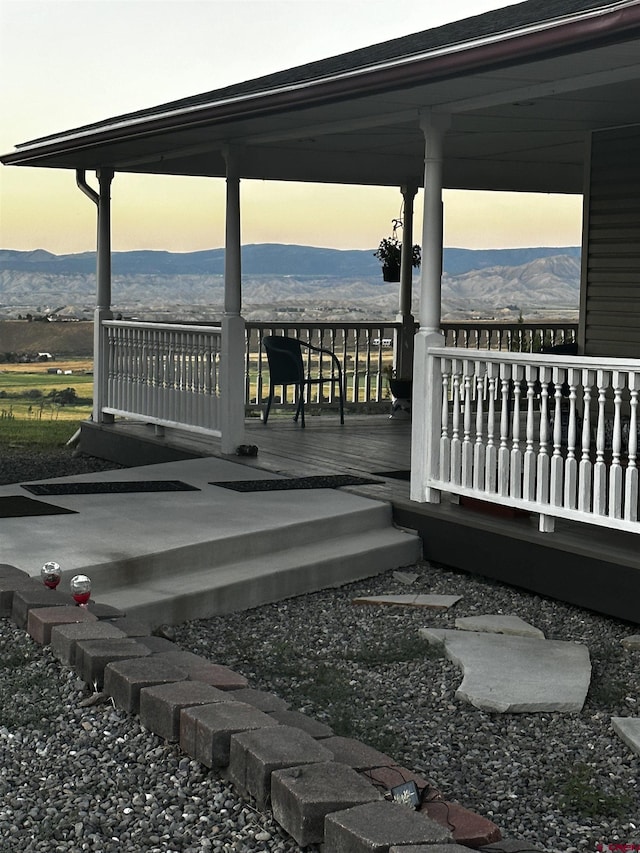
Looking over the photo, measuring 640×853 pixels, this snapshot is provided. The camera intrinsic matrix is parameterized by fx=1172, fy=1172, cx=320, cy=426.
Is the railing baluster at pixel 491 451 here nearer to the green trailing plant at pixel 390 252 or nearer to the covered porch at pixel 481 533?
the covered porch at pixel 481 533

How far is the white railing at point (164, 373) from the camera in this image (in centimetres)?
881

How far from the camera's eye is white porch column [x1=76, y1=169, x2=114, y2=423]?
10492mm

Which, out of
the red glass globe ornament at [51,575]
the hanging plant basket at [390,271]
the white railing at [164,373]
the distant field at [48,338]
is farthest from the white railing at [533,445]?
the distant field at [48,338]

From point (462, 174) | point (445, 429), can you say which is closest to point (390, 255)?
point (462, 174)

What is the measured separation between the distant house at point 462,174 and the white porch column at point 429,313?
10mm

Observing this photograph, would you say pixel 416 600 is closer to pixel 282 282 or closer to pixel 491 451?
pixel 491 451

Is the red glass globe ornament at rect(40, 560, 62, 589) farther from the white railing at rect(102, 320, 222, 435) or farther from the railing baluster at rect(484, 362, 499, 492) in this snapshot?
the white railing at rect(102, 320, 222, 435)

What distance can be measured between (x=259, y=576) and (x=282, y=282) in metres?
26.9

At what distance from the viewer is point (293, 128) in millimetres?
7715

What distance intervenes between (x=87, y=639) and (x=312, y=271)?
91.7ft

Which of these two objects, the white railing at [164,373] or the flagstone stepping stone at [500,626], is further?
the white railing at [164,373]

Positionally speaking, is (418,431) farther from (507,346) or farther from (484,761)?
(507,346)

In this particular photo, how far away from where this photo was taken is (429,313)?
21.6 ft

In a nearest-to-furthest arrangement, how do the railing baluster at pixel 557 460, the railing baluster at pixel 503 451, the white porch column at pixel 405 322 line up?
the railing baluster at pixel 557 460
the railing baluster at pixel 503 451
the white porch column at pixel 405 322
